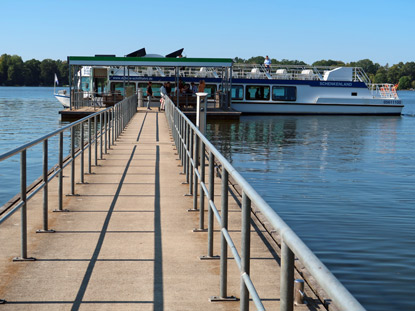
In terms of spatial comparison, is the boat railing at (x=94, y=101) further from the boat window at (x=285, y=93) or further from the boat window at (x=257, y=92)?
the boat window at (x=285, y=93)

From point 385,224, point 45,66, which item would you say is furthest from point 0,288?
point 45,66

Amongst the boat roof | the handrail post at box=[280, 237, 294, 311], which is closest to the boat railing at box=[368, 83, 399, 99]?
the boat roof

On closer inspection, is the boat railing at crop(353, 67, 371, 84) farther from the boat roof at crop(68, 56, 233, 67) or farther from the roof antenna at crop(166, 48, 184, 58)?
the boat roof at crop(68, 56, 233, 67)

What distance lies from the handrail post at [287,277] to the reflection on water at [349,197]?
442cm

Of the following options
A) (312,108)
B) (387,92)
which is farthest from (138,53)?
(387,92)

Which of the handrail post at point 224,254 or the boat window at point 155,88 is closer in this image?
the handrail post at point 224,254

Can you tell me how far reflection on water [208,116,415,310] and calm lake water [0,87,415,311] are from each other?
0.04 ft

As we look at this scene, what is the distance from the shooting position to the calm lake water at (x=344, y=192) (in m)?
7.72

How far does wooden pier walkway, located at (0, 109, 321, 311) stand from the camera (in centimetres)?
438

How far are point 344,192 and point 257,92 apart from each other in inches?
1403

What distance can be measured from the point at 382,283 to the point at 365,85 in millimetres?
44310

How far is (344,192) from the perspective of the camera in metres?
13.8

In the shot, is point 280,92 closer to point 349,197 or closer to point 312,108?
point 312,108

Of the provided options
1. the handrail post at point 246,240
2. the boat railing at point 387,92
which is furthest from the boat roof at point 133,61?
the handrail post at point 246,240
